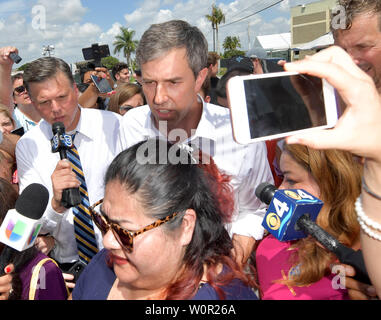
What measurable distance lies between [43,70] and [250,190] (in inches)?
75.5

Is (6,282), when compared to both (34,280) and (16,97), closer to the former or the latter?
(34,280)

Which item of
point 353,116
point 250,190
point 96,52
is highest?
point 96,52

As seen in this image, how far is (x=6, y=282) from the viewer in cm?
142

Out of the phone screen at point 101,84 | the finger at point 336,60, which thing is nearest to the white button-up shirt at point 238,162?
the finger at point 336,60

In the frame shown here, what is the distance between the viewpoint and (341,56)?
767mm

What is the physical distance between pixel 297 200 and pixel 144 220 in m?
0.62

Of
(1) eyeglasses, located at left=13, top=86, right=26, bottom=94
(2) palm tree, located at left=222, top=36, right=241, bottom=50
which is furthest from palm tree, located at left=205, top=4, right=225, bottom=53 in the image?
(1) eyeglasses, located at left=13, top=86, right=26, bottom=94

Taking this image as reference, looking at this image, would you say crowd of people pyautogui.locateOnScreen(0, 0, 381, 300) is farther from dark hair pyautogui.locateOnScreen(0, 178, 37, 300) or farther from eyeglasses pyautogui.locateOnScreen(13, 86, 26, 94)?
eyeglasses pyautogui.locateOnScreen(13, 86, 26, 94)

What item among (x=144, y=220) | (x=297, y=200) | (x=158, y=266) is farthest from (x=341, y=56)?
(x=158, y=266)

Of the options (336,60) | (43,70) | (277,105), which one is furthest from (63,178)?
(336,60)

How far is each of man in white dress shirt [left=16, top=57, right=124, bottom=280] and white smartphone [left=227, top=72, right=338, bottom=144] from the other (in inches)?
73.5

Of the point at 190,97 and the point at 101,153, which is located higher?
the point at 190,97
